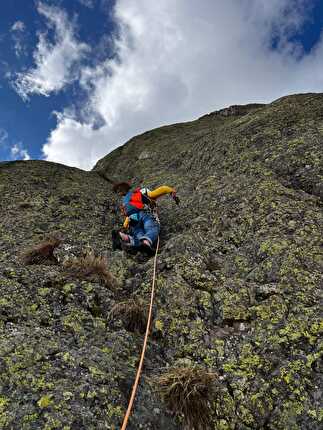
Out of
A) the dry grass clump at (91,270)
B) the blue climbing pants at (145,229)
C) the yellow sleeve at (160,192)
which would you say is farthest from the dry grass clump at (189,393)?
the yellow sleeve at (160,192)

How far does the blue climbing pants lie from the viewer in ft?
36.0

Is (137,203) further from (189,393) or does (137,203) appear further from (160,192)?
(189,393)

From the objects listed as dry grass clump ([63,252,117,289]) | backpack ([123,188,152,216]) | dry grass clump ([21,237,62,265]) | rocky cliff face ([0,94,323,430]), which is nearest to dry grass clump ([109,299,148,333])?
rocky cliff face ([0,94,323,430])

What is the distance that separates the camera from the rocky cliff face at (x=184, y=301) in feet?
18.0

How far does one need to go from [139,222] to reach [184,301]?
5.06 meters

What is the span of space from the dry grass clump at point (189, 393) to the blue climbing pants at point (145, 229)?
5276 mm

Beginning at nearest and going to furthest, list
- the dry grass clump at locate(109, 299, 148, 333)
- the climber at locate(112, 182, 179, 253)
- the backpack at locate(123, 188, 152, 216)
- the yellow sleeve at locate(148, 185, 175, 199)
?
1. the dry grass clump at locate(109, 299, 148, 333)
2. the climber at locate(112, 182, 179, 253)
3. the backpack at locate(123, 188, 152, 216)
4. the yellow sleeve at locate(148, 185, 175, 199)

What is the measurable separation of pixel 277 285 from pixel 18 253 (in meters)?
7.01

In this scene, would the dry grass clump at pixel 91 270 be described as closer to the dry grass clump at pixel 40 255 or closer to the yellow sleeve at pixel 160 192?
the dry grass clump at pixel 40 255

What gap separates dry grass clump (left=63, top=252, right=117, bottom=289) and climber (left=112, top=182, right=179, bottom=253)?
1.83 m

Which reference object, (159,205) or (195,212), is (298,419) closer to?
(195,212)

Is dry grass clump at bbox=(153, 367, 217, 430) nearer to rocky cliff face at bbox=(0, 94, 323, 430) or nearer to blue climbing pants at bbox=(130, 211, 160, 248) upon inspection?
rocky cliff face at bbox=(0, 94, 323, 430)

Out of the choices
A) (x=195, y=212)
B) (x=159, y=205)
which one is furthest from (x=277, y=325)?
(x=159, y=205)

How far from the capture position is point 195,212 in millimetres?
12578
